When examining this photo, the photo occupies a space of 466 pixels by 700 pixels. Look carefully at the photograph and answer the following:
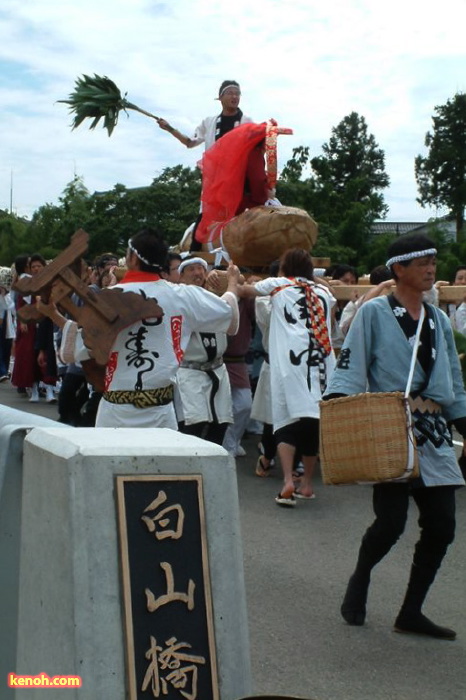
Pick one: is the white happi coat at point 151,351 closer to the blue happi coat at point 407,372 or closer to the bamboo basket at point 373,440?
the blue happi coat at point 407,372

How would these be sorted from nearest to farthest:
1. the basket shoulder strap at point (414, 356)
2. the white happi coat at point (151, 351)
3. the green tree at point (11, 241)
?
1. the basket shoulder strap at point (414, 356)
2. the white happi coat at point (151, 351)
3. the green tree at point (11, 241)

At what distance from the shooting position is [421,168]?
50.2 meters

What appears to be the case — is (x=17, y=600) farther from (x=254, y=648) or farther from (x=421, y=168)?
(x=421, y=168)

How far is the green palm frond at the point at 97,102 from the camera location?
10.4m

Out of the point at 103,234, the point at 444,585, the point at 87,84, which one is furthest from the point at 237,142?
the point at 103,234

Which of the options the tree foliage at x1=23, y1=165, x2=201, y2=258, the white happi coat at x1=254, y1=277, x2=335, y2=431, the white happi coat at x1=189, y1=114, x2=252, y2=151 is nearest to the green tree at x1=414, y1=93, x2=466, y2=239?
the tree foliage at x1=23, y1=165, x2=201, y2=258

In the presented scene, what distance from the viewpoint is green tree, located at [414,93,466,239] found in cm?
4869

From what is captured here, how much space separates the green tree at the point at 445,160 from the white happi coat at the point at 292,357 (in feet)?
136

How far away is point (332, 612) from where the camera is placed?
540 centimetres

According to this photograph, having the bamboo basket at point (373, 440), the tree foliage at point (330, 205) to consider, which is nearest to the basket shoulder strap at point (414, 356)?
the bamboo basket at point (373, 440)

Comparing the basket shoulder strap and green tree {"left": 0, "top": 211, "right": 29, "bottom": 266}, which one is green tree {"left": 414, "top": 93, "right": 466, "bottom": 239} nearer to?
green tree {"left": 0, "top": 211, "right": 29, "bottom": 266}

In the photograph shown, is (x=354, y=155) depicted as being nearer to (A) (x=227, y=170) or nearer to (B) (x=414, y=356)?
(A) (x=227, y=170)

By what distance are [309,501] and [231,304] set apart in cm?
264

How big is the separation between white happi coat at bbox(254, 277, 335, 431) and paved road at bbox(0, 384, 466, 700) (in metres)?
0.75
